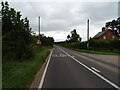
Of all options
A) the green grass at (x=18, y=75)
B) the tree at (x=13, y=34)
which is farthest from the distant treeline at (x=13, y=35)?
the green grass at (x=18, y=75)

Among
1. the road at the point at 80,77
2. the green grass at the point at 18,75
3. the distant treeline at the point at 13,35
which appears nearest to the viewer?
the green grass at the point at 18,75

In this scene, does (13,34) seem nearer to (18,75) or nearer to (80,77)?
(18,75)

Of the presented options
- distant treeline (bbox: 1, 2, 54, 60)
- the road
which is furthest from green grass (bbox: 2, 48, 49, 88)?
distant treeline (bbox: 1, 2, 54, 60)

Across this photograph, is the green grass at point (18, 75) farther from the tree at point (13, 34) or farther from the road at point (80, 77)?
the tree at point (13, 34)

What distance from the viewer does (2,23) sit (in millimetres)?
16766

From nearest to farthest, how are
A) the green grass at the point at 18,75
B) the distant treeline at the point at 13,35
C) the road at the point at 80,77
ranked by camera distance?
the green grass at the point at 18,75
the road at the point at 80,77
the distant treeline at the point at 13,35

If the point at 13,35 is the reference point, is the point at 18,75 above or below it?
below

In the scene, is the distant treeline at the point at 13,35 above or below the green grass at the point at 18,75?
above

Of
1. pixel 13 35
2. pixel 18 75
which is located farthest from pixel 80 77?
pixel 13 35

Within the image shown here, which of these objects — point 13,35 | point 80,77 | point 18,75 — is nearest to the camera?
point 18,75

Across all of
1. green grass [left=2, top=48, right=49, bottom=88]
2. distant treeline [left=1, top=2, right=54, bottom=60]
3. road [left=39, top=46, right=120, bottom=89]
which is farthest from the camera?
distant treeline [left=1, top=2, right=54, bottom=60]

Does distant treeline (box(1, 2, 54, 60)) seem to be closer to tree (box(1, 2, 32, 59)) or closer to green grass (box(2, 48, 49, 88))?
tree (box(1, 2, 32, 59))

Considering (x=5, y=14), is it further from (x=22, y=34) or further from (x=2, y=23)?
(x=22, y=34)

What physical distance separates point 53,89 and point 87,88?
1330 mm
